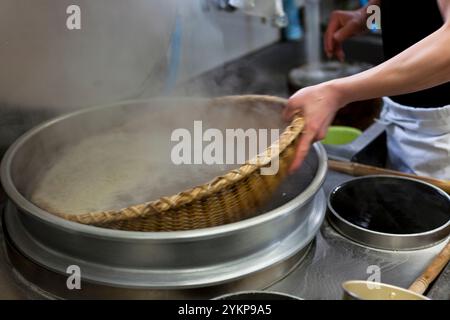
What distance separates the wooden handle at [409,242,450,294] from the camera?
113 centimetres

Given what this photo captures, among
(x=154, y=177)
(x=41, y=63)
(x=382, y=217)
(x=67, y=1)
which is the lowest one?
(x=382, y=217)

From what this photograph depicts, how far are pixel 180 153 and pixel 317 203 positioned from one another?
1.64 feet

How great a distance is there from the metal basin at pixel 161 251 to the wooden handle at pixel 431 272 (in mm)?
277

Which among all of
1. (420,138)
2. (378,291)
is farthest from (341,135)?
(378,291)

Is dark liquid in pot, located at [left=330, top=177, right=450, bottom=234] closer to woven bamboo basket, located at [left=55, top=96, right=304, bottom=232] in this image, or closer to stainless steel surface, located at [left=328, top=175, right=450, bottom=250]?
stainless steel surface, located at [left=328, top=175, right=450, bottom=250]

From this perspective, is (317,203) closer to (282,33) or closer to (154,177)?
(154,177)

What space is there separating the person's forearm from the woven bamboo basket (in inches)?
8.1

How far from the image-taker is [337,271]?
1.24 metres

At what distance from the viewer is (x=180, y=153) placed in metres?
1.63

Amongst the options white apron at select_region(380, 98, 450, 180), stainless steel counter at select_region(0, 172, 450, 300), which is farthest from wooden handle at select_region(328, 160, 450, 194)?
stainless steel counter at select_region(0, 172, 450, 300)

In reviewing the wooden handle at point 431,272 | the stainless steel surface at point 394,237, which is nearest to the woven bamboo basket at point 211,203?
the stainless steel surface at point 394,237

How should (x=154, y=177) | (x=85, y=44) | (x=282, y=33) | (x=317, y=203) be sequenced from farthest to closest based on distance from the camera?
(x=282, y=33) < (x=85, y=44) < (x=154, y=177) < (x=317, y=203)

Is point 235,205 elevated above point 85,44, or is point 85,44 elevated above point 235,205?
point 85,44
